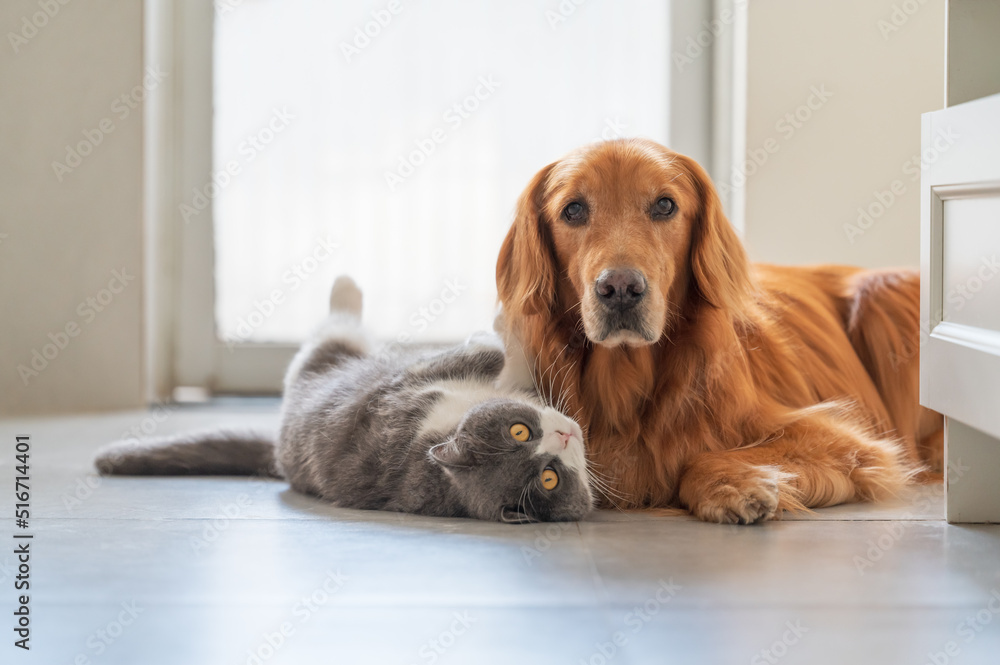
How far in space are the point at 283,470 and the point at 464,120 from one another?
2237 mm

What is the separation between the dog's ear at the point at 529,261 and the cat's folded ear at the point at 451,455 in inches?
18.3

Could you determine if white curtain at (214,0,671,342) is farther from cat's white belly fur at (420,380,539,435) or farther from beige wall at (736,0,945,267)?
cat's white belly fur at (420,380,539,435)

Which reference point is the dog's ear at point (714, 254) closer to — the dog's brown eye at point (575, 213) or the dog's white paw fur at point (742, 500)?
the dog's brown eye at point (575, 213)

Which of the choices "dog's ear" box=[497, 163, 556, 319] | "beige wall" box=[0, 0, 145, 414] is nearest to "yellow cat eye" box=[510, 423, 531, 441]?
"dog's ear" box=[497, 163, 556, 319]

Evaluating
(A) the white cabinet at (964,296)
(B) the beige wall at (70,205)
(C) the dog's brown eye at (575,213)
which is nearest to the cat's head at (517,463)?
(C) the dog's brown eye at (575,213)

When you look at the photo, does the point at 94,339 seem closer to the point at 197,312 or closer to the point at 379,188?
the point at 197,312

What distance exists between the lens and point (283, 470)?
238 centimetres

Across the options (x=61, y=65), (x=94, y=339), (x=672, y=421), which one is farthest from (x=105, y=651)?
(x=61, y=65)

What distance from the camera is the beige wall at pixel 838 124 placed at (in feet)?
12.6

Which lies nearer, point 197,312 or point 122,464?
point 122,464

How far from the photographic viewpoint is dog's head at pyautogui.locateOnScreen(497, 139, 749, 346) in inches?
75.2

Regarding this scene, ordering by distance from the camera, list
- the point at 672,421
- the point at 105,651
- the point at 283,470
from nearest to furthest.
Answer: the point at 105,651
the point at 672,421
the point at 283,470

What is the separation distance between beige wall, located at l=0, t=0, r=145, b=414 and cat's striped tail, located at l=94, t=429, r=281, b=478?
5.09 ft

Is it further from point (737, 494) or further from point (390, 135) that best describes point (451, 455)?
point (390, 135)
